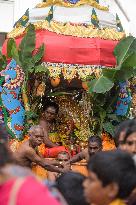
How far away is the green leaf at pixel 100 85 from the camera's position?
780 cm

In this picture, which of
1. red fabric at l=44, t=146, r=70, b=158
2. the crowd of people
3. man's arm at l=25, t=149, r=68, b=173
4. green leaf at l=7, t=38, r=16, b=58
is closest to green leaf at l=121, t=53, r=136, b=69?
red fabric at l=44, t=146, r=70, b=158

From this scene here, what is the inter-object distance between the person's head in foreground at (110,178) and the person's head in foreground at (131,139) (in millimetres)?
1011

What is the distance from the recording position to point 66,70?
8234 millimetres

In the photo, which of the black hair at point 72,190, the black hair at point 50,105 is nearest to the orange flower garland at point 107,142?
the black hair at point 50,105

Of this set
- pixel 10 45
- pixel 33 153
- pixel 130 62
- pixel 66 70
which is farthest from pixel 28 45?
pixel 33 153

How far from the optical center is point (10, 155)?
201 cm

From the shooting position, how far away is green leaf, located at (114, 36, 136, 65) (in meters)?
8.26

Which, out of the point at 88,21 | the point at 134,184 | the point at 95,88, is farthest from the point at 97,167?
the point at 88,21

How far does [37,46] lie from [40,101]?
0.99m

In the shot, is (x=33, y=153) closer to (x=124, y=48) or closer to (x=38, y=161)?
(x=38, y=161)

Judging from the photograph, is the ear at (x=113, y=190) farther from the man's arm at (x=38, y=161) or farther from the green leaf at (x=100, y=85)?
the green leaf at (x=100, y=85)

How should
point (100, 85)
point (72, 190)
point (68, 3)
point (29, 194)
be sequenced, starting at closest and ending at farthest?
point (29, 194) < point (72, 190) < point (100, 85) < point (68, 3)

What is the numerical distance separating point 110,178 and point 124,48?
6.29 m

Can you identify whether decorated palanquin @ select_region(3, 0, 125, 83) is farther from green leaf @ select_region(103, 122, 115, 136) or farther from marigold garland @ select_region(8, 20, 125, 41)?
green leaf @ select_region(103, 122, 115, 136)
